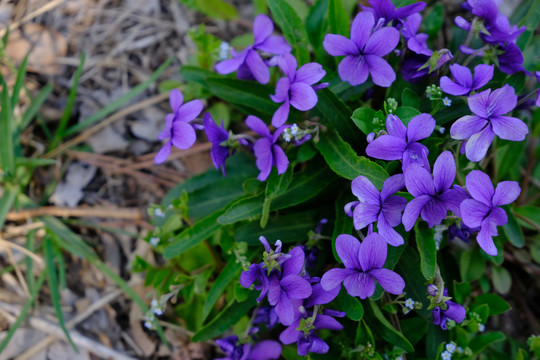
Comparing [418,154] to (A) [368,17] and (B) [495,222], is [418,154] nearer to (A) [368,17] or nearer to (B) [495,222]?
(B) [495,222]

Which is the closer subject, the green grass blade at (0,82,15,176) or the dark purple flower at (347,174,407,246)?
the dark purple flower at (347,174,407,246)

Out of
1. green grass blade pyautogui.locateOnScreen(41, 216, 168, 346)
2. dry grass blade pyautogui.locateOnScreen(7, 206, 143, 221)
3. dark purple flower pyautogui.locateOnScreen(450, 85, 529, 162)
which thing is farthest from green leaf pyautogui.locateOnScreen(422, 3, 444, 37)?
green grass blade pyautogui.locateOnScreen(41, 216, 168, 346)

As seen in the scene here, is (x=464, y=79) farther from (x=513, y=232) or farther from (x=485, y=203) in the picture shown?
(x=513, y=232)

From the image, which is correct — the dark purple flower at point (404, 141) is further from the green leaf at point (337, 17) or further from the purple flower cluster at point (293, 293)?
the green leaf at point (337, 17)

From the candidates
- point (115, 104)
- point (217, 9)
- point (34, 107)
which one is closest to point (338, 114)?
point (217, 9)

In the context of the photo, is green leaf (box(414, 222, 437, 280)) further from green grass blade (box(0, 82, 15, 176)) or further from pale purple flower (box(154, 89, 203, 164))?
green grass blade (box(0, 82, 15, 176))

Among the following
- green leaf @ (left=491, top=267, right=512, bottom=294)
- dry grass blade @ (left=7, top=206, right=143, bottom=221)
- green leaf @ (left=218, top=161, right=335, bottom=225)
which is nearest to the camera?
green leaf @ (left=218, top=161, right=335, bottom=225)
